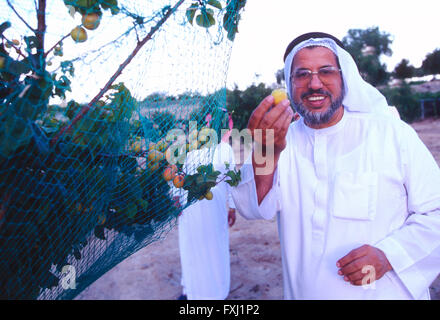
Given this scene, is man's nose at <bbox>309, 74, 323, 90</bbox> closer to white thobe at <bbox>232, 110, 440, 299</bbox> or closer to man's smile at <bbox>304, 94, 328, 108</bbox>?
man's smile at <bbox>304, 94, 328, 108</bbox>

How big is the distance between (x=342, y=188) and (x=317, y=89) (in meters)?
0.64

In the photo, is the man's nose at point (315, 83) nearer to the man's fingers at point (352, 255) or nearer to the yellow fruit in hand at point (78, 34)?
the man's fingers at point (352, 255)

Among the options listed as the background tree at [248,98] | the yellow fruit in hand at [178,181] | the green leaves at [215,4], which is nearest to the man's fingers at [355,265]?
the yellow fruit in hand at [178,181]

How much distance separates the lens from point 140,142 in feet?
3.88

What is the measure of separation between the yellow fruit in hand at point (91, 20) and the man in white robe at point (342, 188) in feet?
2.66

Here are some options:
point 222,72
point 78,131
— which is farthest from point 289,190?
point 78,131

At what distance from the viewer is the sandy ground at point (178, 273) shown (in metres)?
4.28

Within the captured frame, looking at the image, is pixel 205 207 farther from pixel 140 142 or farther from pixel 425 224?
pixel 140 142

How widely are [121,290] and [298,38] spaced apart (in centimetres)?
396

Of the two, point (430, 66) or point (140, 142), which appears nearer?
point (140, 142)

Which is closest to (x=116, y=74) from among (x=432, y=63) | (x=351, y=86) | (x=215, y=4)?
(x=215, y=4)

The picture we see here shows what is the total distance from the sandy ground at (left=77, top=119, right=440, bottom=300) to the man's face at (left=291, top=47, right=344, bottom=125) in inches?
108

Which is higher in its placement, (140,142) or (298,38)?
(298,38)

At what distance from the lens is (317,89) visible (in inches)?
80.4
